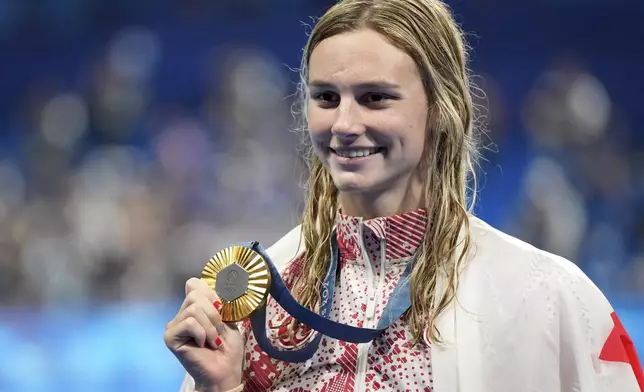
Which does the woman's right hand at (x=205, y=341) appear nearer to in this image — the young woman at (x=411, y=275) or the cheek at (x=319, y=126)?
the young woman at (x=411, y=275)

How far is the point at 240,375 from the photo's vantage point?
4.89 feet

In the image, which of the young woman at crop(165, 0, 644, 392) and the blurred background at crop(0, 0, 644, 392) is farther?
the blurred background at crop(0, 0, 644, 392)

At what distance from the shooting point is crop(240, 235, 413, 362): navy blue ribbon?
141 centimetres

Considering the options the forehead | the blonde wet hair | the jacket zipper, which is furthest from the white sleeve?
the forehead

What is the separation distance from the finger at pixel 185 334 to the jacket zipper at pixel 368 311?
238 mm

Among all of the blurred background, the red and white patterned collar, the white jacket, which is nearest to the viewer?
the white jacket

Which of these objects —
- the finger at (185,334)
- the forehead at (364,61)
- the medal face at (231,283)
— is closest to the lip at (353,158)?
the forehead at (364,61)

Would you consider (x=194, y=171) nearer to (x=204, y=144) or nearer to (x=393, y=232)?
(x=204, y=144)

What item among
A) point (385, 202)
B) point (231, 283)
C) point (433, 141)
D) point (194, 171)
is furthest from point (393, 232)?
point (194, 171)

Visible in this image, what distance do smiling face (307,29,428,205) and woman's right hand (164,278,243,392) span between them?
0.27 m

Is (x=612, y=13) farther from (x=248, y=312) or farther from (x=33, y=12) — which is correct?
(x=248, y=312)

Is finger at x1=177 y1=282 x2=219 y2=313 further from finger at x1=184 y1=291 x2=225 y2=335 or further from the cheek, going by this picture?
the cheek

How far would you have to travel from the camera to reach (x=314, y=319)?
1419 mm

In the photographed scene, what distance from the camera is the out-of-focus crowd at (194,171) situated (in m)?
4.23
